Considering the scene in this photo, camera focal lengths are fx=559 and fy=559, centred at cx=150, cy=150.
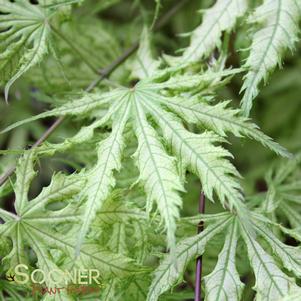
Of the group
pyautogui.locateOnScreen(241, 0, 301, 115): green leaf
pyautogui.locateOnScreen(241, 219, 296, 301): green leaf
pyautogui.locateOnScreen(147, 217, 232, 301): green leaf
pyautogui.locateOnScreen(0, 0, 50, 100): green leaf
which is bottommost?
pyautogui.locateOnScreen(241, 219, 296, 301): green leaf

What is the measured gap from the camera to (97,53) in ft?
4.13

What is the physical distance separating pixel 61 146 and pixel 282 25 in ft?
1.21

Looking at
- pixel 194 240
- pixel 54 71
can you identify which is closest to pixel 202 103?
pixel 194 240

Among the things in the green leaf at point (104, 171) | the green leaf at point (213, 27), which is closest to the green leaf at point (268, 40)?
the green leaf at point (213, 27)

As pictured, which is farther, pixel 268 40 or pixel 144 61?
pixel 144 61

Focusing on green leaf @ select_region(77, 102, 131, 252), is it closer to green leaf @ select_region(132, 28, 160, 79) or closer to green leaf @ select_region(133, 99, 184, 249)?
green leaf @ select_region(133, 99, 184, 249)

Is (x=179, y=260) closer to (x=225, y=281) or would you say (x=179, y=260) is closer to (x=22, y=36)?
(x=225, y=281)

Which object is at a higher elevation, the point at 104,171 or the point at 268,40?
the point at 268,40

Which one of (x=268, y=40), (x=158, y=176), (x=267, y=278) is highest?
(x=268, y=40)

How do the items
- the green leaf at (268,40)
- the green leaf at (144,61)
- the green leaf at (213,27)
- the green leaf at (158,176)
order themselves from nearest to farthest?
the green leaf at (158,176) < the green leaf at (268,40) < the green leaf at (213,27) < the green leaf at (144,61)

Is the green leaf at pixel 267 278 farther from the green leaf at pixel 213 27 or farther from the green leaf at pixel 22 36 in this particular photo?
the green leaf at pixel 22 36

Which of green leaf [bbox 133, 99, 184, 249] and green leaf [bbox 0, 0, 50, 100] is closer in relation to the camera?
green leaf [bbox 133, 99, 184, 249]

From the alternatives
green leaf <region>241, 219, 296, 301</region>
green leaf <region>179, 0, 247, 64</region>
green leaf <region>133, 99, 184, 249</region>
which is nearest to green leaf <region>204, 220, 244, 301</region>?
green leaf <region>241, 219, 296, 301</region>

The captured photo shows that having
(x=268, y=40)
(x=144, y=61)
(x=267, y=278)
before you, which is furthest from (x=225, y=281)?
(x=144, y=61)
